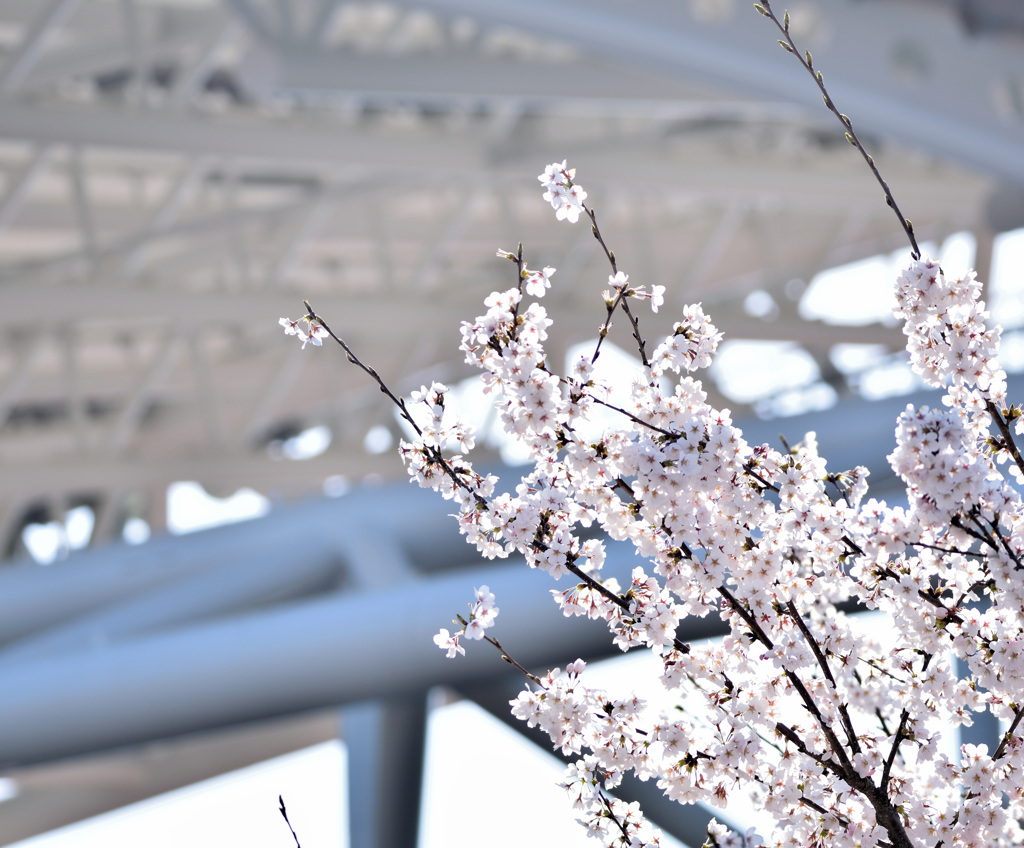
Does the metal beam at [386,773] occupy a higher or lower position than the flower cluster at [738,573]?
higher

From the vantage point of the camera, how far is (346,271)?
15867mm

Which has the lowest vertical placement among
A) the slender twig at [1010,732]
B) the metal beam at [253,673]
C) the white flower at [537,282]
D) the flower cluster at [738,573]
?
the slender twig at [1010,732]

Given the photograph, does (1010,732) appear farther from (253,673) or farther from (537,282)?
(253,673)

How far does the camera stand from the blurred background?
5.12m

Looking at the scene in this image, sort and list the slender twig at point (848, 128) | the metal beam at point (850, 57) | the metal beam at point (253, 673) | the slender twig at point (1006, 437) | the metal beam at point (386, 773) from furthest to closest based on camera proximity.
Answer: the metal beam at point (850, 57)
the metal beam at point (386, 773)
the metal beam at point (253, 673)
the slender twig at point (1006, 437)
the slender twig at point (848, 128)

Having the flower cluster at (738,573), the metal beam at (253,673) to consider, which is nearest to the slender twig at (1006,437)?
the flower cluster at (738,573)

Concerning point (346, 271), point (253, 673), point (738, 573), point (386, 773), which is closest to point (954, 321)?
point (738, 573)

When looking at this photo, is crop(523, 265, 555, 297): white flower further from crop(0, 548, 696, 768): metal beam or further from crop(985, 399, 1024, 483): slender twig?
crop(0, 548, 696, 768): metal beam

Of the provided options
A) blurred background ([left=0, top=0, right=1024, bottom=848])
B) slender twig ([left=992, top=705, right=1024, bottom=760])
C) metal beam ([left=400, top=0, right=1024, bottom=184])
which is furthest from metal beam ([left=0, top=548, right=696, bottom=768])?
metal beam ([left=400, top=0, right=1024, bottom=184])

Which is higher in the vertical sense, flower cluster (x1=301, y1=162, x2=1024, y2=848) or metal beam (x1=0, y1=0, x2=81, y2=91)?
metal beam (x1=0, y1=0, x2=81, y2=91)

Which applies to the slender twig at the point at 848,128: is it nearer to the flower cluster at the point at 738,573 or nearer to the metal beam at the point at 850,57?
the flower cluster at the point at 738,573

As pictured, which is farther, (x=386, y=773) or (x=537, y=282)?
(x=386, y=773)

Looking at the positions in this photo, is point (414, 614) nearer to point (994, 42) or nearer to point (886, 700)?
point (886, 700)

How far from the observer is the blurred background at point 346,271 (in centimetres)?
512
